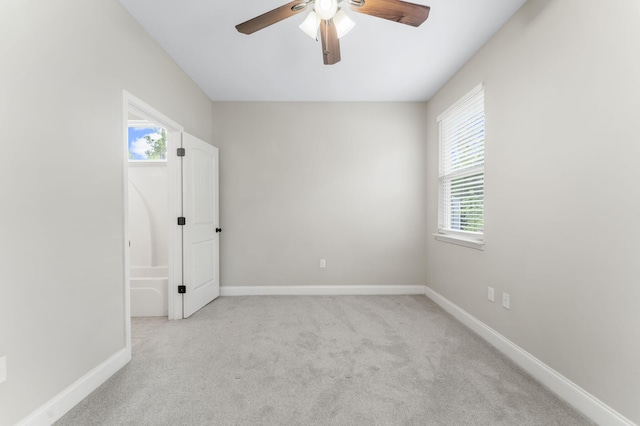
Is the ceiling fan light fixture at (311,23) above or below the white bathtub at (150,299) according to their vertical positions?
above

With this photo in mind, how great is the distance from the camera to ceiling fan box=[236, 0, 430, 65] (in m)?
1.53

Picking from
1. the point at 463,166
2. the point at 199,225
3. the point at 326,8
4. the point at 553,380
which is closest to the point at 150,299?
the point at 199,225

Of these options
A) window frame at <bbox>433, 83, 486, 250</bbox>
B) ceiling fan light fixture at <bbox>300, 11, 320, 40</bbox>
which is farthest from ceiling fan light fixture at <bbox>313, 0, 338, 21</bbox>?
window frame at <bbox>433, 83, 486, 250</bbox>

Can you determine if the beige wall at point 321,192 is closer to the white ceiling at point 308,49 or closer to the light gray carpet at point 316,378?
the white ceiling at point 308,49

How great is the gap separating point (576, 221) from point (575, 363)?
82 cm

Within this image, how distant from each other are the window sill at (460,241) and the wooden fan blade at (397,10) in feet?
6.21

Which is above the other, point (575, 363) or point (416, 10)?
point (416, 10)

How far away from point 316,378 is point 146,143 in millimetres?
3700

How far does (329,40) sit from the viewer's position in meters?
1.77

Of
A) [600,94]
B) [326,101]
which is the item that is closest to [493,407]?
[600,94]

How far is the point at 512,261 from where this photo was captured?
2143 millimetres

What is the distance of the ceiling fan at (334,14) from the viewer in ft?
5.01

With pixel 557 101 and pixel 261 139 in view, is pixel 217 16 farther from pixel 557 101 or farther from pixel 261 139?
pixel 557 101

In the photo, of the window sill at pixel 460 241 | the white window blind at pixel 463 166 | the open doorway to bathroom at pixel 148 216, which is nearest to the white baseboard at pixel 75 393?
the open doorway to bathroom at pixel 148 216
